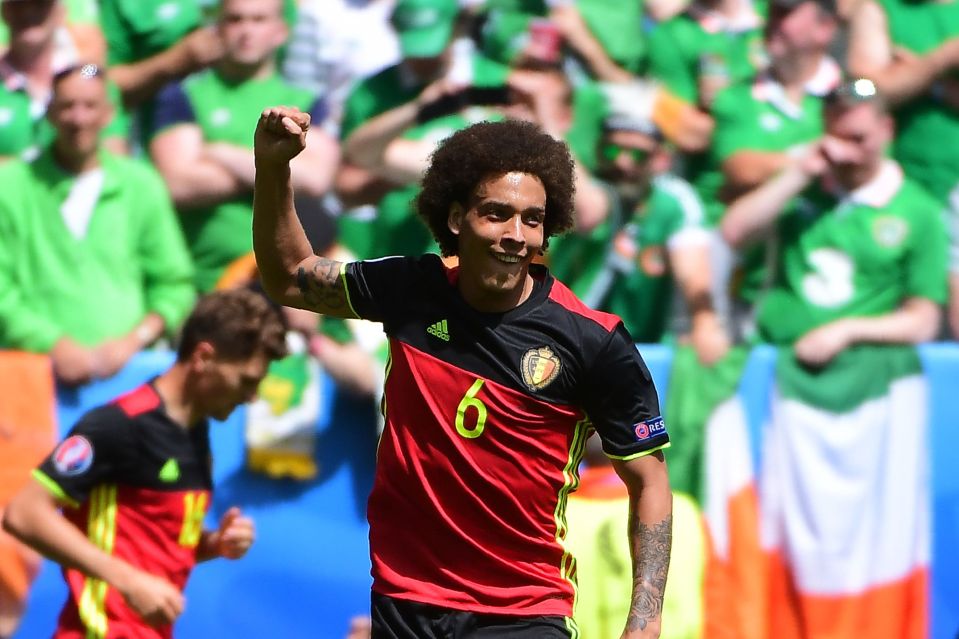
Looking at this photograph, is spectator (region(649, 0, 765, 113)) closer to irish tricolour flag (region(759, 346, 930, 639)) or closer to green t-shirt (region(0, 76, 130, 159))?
irish tricolour flag (region(759, 346, 930, 639))

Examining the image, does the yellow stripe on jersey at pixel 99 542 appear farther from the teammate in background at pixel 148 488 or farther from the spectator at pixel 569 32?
the spectator at pixel 569 32

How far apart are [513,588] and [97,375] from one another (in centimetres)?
292

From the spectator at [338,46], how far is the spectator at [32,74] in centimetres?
79

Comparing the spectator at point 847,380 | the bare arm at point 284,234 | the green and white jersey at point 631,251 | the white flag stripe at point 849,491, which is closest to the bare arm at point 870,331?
the spectator at point 847,380

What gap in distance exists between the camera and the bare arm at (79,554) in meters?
4.24

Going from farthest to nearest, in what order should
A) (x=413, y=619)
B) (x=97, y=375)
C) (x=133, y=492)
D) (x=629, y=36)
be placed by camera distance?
(x=629, y=36) < (x=97, y=375) < (x=133, y=492) < (x=413, y=619)

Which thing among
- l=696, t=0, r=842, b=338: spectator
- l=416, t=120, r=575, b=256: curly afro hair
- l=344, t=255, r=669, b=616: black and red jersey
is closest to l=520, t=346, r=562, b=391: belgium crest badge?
l=344, t=255, r=669, b=616: black and red jersey

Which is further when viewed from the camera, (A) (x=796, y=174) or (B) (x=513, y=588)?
(A) (x=796, y=174)

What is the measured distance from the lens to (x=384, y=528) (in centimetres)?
380

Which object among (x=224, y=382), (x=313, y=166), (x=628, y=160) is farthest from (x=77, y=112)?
(x=628, y=160)

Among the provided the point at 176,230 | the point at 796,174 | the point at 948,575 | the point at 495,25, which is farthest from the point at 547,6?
the point at 948,575

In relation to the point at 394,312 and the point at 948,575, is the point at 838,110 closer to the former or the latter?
the point at 948,575

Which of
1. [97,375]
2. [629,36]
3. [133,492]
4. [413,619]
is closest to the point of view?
[413,619]

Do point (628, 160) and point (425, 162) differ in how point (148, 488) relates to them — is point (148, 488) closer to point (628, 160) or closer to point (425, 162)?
point (425, 162)
